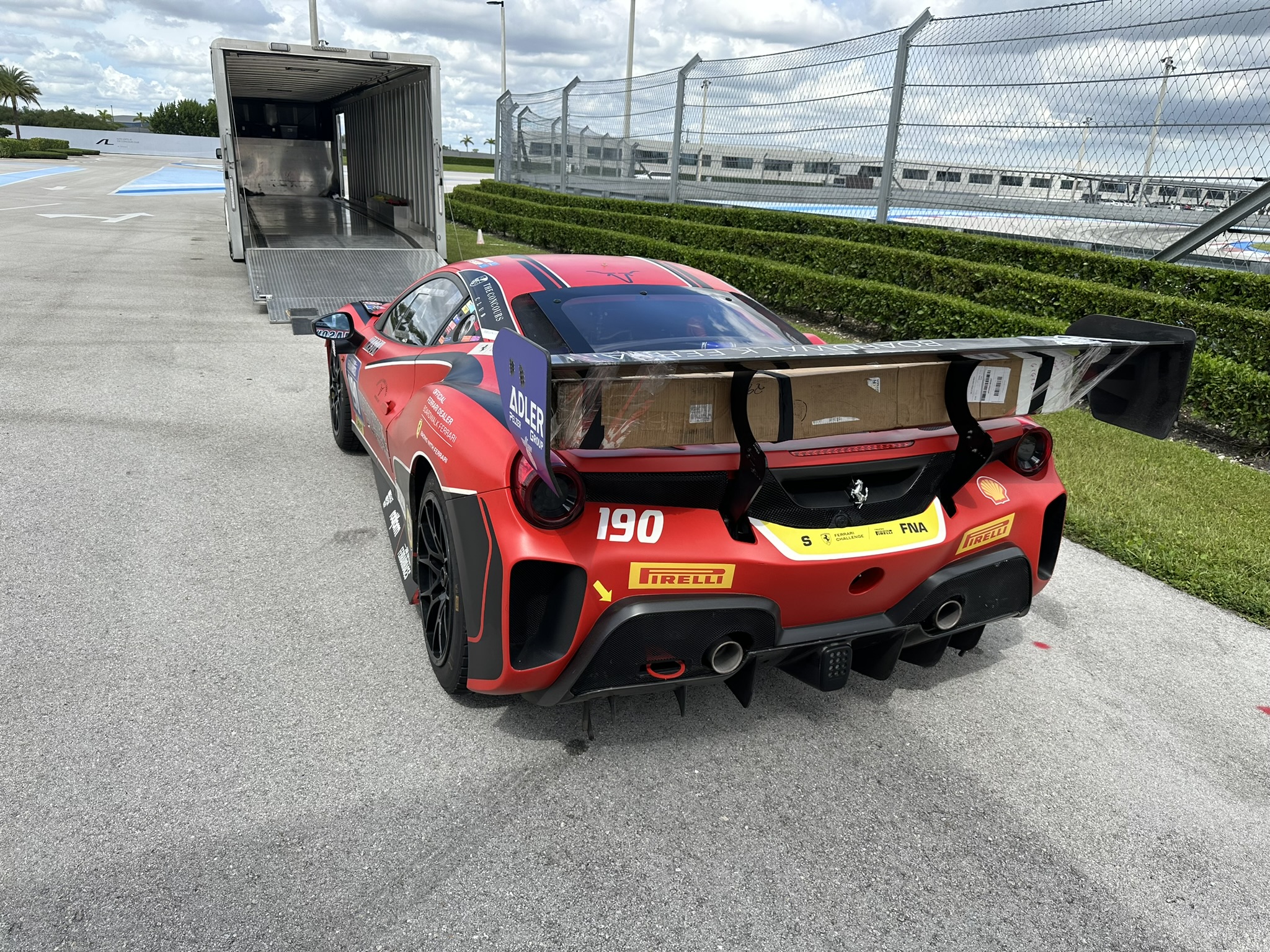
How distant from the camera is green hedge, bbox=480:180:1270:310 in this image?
7602 millimetres

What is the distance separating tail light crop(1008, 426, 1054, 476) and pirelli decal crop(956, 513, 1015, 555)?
212 millimetres

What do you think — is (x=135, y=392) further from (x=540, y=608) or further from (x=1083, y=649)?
(x=1083, y=649)

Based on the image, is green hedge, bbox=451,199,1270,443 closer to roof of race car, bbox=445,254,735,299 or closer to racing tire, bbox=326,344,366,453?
roof of race car, bbox=445,254,735,299

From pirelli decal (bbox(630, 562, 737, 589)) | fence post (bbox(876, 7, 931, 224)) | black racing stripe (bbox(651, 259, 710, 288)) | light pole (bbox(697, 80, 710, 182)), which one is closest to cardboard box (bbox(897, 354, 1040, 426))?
pirelli decal (bbox(630, 562, 737, 589))

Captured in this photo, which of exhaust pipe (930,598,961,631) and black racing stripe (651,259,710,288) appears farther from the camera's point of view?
black racing stripe (651,259,710,288)

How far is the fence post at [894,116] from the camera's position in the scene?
34.2 ft

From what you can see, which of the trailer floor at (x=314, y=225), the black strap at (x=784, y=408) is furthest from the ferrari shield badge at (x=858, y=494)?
the trailer floor at (x=314, y=225)

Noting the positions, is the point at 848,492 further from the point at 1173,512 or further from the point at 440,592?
the point at 1173,512

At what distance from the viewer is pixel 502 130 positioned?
86.4ft

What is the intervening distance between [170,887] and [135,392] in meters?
5.45

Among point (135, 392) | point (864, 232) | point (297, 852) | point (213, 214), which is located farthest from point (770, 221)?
point (213, 214)

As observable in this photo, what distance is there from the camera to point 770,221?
12.7 metres

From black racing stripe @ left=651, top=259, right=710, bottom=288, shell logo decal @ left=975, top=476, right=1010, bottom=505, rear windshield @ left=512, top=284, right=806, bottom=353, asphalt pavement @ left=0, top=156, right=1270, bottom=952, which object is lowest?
asphalt pavement @ left=0, top=156, right=1270, bottom=952

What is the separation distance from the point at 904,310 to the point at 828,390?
22.9 ft
